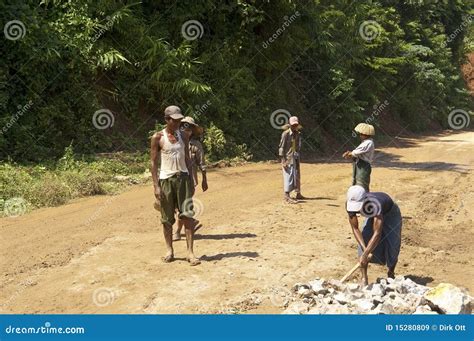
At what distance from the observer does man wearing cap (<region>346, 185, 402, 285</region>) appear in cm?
631

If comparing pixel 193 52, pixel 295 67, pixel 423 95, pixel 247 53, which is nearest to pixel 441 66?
pixel 423 95

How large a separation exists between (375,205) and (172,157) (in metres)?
2.58

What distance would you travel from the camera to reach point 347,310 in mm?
5234

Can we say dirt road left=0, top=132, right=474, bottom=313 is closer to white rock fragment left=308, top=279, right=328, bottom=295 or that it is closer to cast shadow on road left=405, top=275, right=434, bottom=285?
cast shadow on road left=405, top=275, right=434, bottom=285

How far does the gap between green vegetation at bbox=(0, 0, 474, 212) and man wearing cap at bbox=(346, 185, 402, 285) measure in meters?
6.79

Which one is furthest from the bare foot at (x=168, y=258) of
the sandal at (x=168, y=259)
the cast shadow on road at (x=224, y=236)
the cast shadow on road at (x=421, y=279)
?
the cast shadow on road at (x=421, y=279)

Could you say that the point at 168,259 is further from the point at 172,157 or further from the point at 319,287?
the point at 319,287

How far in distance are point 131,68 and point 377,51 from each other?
55.6ft

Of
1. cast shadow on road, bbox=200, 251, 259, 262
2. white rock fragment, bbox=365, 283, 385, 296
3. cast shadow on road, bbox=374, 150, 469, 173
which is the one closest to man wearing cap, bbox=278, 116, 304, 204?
cast shadow on road, bbox=200, 251, 259, 262

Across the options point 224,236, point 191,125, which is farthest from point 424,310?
point 191,125

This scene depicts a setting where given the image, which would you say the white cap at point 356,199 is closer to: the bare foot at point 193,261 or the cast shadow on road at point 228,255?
the cast shadow on road at point 228,255

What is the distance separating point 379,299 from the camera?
5.48m

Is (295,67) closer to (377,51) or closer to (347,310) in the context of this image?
(377,51)

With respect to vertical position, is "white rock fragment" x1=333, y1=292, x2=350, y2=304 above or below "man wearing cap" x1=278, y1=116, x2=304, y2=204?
below
